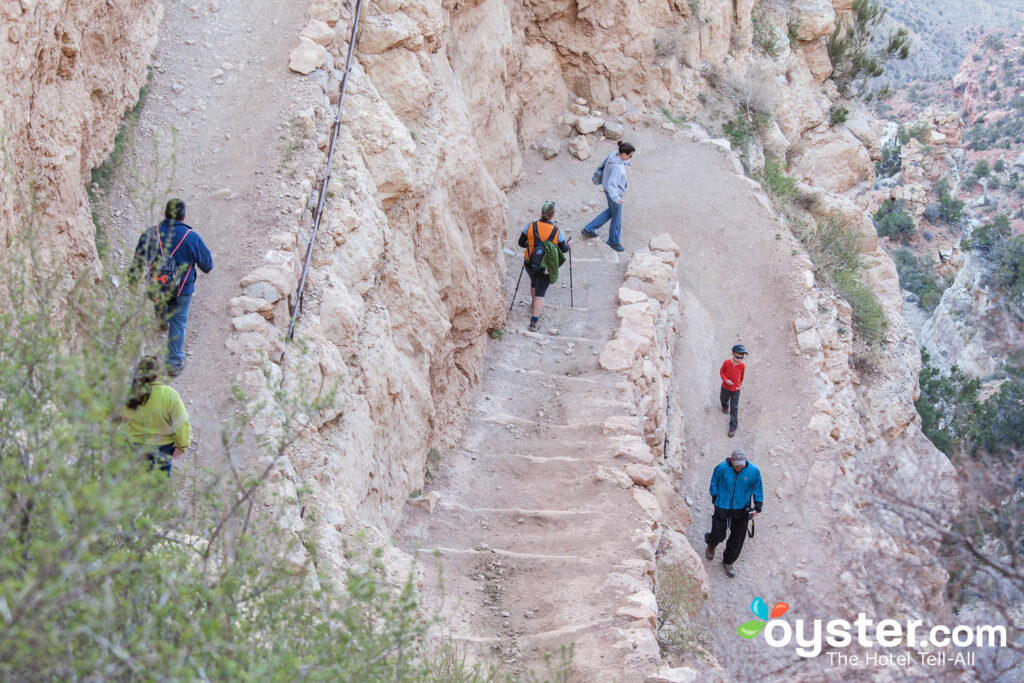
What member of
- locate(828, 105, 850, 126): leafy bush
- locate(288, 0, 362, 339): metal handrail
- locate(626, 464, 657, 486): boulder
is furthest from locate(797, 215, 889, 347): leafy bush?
locate(288, 0, 362, 339): metal handrail

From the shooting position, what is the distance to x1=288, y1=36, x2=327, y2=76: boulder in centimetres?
848

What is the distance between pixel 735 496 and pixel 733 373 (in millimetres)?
2538

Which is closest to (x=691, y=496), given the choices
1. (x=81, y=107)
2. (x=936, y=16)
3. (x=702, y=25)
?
(x=81, y=107)

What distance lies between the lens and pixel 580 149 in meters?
15.4

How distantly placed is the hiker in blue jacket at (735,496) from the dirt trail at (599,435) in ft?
1.83

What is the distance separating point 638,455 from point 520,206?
5.81m

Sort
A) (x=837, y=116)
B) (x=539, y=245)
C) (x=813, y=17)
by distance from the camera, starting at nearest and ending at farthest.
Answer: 1. (x=539, y=245)
2. (x=813, y=17)
3. (x=837, y=116)

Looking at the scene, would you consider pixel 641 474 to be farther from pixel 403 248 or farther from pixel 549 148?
pixel 549 148

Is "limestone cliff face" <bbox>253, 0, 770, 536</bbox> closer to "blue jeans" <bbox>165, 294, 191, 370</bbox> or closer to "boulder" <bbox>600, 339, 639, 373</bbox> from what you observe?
"blue jeans" <bbox>165, 294, 191, 370</bbox>

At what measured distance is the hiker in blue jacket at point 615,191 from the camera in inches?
506

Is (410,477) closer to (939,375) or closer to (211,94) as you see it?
(211,94)

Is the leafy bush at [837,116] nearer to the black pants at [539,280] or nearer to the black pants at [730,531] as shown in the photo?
the black pants at [539,280]

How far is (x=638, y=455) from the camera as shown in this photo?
9.31m

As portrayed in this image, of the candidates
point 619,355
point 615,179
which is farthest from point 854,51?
point 619,355
